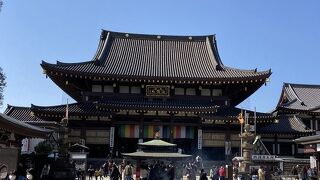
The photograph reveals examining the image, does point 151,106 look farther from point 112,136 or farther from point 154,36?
point 154,36

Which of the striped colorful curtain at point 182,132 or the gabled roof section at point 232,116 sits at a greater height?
the gabled roof section at point 232,116

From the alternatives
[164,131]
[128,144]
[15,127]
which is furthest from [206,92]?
[15,127]

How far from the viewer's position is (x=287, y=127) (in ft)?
142

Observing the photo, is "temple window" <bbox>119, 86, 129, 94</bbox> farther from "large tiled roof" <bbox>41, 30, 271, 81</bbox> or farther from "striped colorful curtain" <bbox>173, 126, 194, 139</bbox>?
"striped colorful curtain" <bbox>173, 126, 194, 139</bbox>

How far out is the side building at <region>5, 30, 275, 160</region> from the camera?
36281 mm

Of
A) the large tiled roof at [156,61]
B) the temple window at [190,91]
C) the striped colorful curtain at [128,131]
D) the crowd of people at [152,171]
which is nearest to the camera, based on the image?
the crowd of people at [152,171]

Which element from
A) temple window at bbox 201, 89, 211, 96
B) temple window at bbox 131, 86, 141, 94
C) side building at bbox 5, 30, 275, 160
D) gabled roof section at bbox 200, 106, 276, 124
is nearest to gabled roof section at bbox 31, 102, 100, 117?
side building at bbox 5, 30, 275, 160

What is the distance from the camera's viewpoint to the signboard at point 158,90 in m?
38.7

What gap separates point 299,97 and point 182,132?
26.5m

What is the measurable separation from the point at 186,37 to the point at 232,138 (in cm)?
1515

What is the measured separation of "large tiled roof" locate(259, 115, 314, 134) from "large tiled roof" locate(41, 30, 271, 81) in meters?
6.34

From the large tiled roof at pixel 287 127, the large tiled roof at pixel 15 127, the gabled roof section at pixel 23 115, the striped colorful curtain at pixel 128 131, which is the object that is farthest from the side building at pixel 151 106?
the large tiled roof at pixel 15 127

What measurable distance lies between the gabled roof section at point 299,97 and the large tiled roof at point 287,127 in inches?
280

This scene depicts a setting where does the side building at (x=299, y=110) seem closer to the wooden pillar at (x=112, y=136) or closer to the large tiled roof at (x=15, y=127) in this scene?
the wooden pillar at (x=112, y=136)
